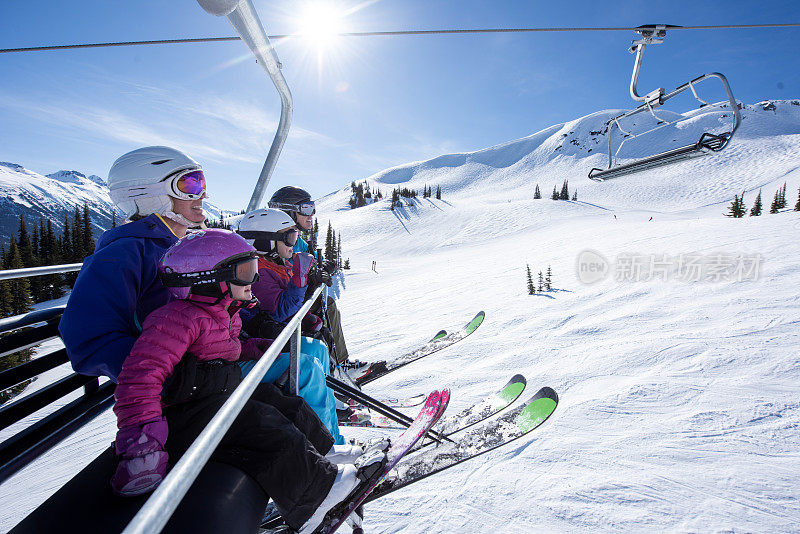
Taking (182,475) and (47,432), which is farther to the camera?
(47,432)

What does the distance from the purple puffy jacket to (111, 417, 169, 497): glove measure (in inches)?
1.7

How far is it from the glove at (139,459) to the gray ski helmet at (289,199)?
3.37 meters

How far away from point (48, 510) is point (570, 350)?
15.1 ft

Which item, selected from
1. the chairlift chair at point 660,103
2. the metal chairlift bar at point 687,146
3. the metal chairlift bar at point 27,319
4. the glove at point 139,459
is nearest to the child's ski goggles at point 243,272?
the glove at point 139,459

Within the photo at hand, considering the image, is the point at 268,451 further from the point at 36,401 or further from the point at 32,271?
the point at 32,271

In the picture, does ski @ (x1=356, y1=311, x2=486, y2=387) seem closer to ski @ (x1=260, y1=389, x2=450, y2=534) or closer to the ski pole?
the ski pole

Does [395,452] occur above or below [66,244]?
below

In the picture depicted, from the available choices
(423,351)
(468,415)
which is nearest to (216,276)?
(468,415)

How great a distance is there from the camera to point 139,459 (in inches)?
52.4

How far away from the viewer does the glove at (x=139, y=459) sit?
132 centimetres

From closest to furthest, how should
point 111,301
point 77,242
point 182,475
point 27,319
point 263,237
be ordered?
point 182,475 < point 111,301 < point 27,319 < point 263,237 < point 77,242

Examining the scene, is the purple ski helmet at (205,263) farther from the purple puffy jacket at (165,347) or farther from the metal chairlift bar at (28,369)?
the metal chairlift bar at (28,369)

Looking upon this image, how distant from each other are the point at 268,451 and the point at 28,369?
6.92 feet

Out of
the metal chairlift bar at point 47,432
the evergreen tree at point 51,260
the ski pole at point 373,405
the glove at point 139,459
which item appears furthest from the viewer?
the evergreen tree at point 51,260
